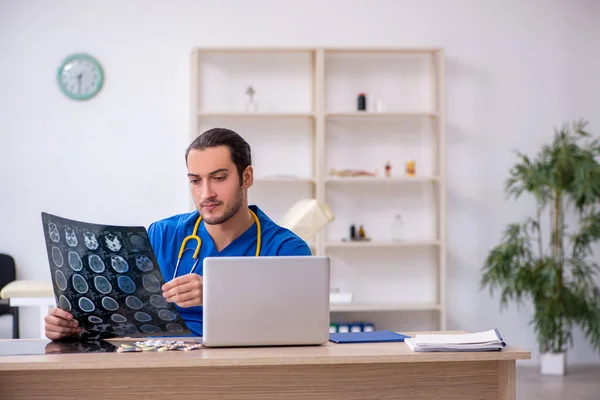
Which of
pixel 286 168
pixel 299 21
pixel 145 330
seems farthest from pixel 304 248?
pixel 299 21

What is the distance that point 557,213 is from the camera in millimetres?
5152

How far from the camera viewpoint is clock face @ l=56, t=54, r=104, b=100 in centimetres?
538

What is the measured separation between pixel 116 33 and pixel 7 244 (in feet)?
5.33

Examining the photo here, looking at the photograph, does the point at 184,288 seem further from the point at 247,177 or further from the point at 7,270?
the point at 7,270

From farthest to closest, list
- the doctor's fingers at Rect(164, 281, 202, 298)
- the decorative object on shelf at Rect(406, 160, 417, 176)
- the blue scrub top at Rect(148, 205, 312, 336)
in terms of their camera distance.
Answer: the decorative object on shelf at Rect(406, 160, 417, 176), the blue scrub top at Rect(148, 205, 312, 336), the doctor's fingers at Rect(164, 281, 202, 298)

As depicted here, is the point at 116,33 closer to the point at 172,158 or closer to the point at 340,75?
the point at 172,158

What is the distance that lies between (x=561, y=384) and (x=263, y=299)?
3554 mm

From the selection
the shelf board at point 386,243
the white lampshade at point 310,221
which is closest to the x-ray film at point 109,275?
the white lampshade at point 310,221

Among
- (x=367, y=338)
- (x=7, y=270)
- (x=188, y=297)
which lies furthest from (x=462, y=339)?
(x=7, y=270)

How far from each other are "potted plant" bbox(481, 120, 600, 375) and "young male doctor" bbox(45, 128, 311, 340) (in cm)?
294

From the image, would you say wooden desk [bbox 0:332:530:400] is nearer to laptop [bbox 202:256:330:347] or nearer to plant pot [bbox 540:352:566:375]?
laptop [bbox 202:256:330:347]

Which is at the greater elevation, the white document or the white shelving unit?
the white shelving unit

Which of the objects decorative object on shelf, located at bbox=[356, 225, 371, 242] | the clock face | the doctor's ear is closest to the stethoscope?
the doctor's ear

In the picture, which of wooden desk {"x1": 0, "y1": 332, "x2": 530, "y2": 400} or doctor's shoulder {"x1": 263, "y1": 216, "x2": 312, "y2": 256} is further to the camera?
doctor's shoulder {"x1": 263, "y1": 216, "x2": 312, "y2": 256}
